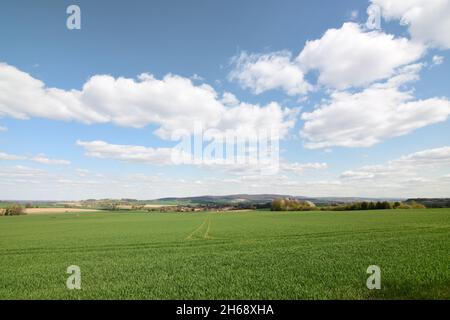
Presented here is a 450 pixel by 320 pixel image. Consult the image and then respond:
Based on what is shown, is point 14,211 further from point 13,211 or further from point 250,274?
point 250,274

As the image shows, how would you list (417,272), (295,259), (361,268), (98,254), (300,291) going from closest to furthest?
(300,291), (417,272), (361,268), (295,259), (98,254)

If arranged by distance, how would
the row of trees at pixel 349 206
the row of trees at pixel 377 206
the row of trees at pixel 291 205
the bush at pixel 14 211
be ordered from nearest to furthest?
the row of trees at pixel 377 206 → the row of trees at pixel 349 206 → the bush at pixel 14 211 → the row of trees at pixel 291 205

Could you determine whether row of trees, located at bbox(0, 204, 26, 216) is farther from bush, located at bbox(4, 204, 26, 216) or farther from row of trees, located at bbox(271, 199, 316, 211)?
row of trees, located at bbox(271, 199, 316, 211)

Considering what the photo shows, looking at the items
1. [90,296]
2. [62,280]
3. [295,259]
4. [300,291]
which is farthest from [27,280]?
[295,259]

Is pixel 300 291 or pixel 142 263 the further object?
pixel 142 263

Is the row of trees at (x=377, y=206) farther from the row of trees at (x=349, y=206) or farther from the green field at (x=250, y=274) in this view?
the green field at (x=250, y=274)

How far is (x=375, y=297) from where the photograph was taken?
9.56 m

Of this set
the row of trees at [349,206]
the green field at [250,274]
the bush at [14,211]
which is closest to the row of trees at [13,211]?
the bush at [14,211]

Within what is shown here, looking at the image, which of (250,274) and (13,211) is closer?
(250,274)

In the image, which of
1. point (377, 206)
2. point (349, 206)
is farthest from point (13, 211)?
point (377, 206)

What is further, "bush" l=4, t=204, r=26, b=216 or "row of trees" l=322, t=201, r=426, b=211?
"bush" l=4, t=204, r=26, b=216

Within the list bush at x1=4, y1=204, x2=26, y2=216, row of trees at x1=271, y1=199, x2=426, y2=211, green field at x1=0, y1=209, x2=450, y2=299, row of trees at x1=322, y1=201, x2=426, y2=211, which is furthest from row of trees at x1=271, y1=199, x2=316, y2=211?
bush at x1=4, y1=204, x2=26, y2=216
